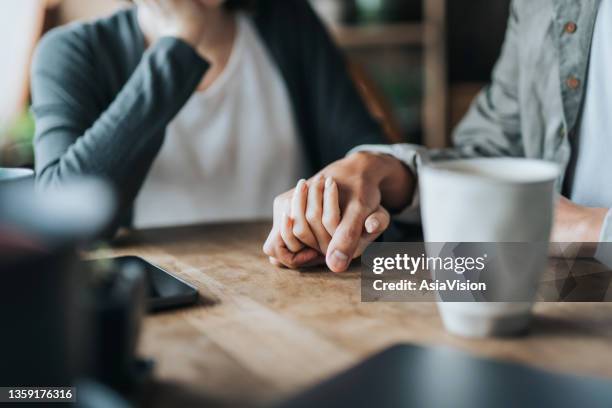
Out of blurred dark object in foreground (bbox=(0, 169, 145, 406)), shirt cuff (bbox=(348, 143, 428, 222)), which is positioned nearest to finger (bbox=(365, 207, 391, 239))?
shirt cuff (bbox=(348, 143, 428, 222))

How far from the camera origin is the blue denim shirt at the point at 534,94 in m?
0.94

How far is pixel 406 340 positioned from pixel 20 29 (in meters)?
2.68

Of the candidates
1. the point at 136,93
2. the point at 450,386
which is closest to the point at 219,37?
the point at 136,93

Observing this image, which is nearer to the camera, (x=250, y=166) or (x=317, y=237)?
(x=317, y=237)

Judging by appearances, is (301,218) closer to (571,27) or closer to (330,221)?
(330,221)

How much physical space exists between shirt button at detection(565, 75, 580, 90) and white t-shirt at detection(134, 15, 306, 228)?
0.64 meters

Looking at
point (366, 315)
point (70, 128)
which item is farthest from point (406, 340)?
point (70, 128)

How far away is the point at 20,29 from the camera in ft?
8.72

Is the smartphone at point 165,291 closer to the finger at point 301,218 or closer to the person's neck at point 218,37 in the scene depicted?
the finger at point 301,218

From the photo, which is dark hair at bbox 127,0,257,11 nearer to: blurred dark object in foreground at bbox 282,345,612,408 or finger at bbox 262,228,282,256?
finger at bbox 262,228,282,256

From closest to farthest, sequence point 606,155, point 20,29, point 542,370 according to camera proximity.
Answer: point 542,370
point 606,155
point 20,29

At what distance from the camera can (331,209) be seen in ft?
2.22

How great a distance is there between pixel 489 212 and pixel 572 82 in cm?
63

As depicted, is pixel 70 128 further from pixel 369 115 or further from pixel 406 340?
pixel 406 340
